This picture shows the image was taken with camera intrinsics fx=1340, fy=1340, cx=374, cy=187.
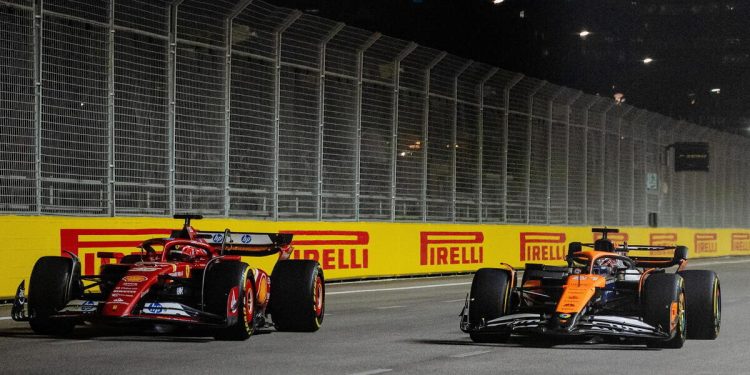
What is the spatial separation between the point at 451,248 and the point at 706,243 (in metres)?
20.6

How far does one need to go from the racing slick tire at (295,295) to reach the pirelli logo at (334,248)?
8.85 m

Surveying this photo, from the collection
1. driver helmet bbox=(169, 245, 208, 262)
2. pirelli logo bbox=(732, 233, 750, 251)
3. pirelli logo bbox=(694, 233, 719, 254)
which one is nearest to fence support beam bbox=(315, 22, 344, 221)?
driver helmet bbox=(169, 245, 208, 262)

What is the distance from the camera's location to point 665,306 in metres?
12.1

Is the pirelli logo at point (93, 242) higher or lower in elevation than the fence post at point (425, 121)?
lower

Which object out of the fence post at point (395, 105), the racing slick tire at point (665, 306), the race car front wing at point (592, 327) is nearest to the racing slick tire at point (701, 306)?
the racing slick tire at point (665, 306)

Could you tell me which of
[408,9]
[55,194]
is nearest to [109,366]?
[55,194]

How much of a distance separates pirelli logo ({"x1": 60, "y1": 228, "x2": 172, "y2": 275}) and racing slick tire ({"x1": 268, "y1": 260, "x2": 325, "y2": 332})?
472 cm

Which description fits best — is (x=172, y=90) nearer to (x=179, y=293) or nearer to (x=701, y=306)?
(x=179, y=293)

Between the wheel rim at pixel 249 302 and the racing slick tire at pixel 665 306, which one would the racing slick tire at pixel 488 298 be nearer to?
the racing slick tire at pixel 665 306

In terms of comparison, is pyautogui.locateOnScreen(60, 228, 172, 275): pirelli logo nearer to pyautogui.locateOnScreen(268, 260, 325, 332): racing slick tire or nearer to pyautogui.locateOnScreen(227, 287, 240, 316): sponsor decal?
pyautogui.locateOnScreen(268, 260, 325, 332): racing slick tire

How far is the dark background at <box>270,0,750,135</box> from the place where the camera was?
301 ft

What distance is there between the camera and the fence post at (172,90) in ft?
68.0

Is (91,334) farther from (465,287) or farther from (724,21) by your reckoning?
(724,21)

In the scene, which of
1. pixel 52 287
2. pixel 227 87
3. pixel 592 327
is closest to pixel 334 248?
pixel 227 87
